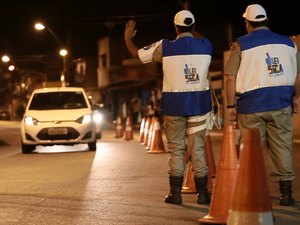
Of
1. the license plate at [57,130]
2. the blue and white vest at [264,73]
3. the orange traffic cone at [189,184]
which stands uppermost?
the blue and white vest at [264,73]

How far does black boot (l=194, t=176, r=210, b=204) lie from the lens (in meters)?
7.07

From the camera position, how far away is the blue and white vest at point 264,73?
648 cm

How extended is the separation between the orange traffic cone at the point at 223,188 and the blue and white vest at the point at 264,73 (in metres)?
0.58

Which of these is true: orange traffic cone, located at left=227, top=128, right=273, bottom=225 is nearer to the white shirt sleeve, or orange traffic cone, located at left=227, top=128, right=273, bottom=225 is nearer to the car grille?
the white shirt sleeve

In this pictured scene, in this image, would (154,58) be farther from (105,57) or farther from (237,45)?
(105,57)

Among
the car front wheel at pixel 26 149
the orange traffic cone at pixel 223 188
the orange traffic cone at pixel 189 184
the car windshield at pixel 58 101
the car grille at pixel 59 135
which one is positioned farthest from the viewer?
the car windshield at pixel 58 101

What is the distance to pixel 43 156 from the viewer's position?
47.9 feet

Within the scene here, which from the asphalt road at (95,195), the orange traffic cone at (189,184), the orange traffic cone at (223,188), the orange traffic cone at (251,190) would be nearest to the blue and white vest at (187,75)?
the orange traffic cone at (223,188)

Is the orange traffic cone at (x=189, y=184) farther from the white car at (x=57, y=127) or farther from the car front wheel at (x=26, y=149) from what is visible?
the car front wheel at (x=26, y=149)

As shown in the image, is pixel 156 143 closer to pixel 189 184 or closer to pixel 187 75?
pixel 189 184

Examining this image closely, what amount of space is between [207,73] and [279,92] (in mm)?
908

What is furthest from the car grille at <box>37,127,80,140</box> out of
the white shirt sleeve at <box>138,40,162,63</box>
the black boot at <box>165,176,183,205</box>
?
the white shirt sleeve at <box>138,40,162,63</box>

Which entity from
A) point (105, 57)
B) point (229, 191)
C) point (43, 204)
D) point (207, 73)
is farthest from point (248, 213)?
point (105, 57)

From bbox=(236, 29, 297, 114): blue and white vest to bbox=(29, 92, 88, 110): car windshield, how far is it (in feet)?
33.4
